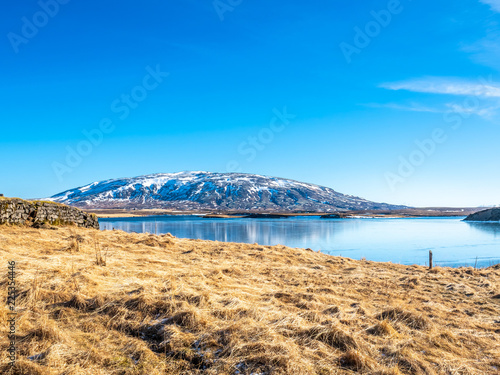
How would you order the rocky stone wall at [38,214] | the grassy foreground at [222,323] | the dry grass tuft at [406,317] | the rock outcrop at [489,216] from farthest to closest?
the rock outcrop at [489,216] < the rocky stone wall at [38,214] < the dry grass tuft at [406,317] < the grassy foreground at [222,323]

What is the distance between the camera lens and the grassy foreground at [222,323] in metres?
4.71

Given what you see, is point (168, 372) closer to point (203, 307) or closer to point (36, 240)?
point (203, 307)

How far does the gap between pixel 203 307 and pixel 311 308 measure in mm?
2470

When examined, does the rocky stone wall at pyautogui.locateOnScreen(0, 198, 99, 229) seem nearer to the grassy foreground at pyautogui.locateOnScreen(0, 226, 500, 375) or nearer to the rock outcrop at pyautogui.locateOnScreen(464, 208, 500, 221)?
the grassy foreground at pyautogui.locateOnScreen(0, 226, 500, 375)

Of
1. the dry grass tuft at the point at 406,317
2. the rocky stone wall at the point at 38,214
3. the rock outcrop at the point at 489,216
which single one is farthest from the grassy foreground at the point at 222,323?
the rock outcrop at the point at 489,216

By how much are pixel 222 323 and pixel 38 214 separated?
16598 millimetres

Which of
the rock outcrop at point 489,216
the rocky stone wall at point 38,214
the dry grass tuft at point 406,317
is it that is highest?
the rocky stone wall at point 38,214

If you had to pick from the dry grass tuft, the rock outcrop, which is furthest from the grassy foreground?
the rock outcrop

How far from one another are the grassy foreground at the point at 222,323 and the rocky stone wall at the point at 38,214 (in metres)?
6.78

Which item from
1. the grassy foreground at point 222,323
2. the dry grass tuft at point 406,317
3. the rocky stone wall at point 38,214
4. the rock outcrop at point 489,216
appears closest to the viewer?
the grassy foreground at point 222,323

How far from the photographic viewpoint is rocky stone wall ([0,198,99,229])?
1645cm

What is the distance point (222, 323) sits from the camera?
5895 millimetres

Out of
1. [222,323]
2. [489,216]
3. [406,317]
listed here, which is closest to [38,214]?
[222,323]

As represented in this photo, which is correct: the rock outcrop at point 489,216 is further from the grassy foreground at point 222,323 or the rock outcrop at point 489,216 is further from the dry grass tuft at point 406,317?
the dry grass tuft at point 406,317
